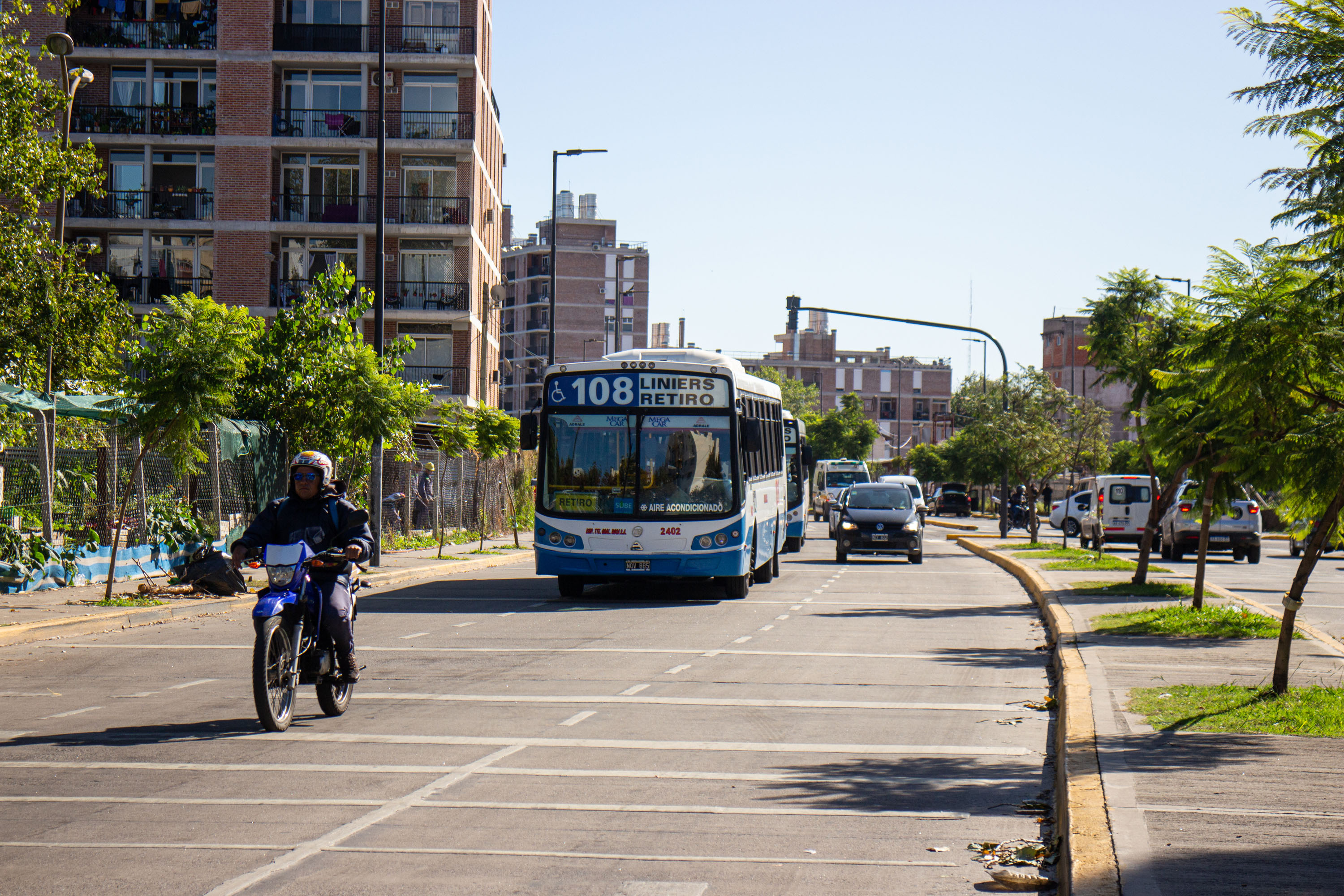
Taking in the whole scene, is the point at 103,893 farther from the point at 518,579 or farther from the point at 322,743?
the point at 518,579

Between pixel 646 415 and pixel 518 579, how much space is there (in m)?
6.10

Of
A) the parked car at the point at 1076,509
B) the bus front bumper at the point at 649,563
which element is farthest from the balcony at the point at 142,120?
the bus front bumper at the point at 649,563

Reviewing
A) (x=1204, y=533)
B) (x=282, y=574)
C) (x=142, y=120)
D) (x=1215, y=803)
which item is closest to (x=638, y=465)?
(x=1204, y=533)

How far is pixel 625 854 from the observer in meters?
6.48

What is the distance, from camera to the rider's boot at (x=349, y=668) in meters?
10.5

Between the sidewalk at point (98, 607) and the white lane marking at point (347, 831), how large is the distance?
8.96m

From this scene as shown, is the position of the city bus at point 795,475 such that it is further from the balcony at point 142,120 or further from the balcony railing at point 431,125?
the balcony at point 142,120

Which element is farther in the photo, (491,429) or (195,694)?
(491,429)

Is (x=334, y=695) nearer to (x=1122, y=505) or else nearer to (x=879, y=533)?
(x=879, y=533)

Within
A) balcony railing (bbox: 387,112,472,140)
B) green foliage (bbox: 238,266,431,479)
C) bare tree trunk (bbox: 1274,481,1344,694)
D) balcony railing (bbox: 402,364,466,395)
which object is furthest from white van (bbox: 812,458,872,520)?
bare tree trunk (bbox: 1274,481,1344,694)

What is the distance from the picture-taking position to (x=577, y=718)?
1050cm

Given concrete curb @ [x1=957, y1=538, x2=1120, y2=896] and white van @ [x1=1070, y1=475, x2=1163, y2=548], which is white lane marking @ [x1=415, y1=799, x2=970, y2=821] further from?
white van @ [x1=1070, y1=475, x2=1163, y2=548]

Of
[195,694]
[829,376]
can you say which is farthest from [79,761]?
[829,376]

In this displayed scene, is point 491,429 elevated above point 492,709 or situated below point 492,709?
above
